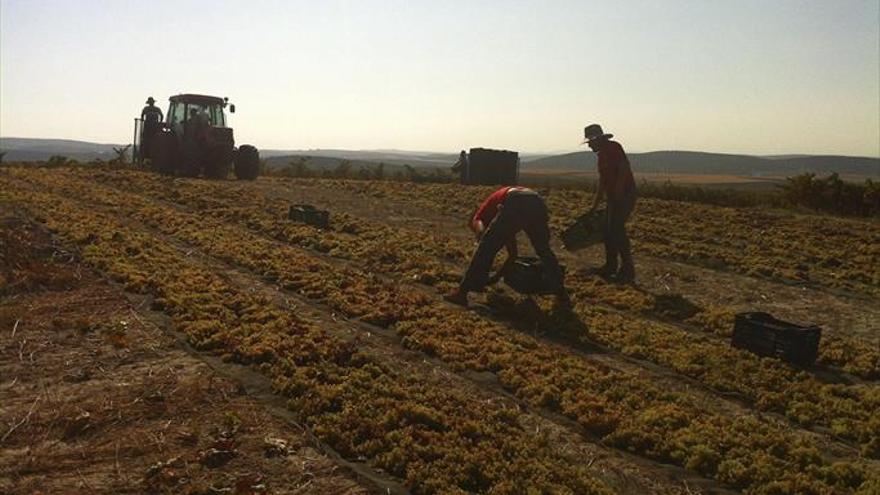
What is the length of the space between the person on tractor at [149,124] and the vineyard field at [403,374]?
1525 centimetres

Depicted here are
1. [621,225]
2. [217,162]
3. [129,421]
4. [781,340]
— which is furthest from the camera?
[217,162]

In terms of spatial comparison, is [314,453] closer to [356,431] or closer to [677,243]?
[356,431]

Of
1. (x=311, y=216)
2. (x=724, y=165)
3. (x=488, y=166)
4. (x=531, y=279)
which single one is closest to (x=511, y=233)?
(x=531, y=279)

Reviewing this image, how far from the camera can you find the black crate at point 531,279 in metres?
9.87

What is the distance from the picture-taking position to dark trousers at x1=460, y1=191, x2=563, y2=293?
957 centimetres

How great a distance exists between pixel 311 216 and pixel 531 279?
8070 mm

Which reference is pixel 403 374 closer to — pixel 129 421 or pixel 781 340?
pixel 129 421

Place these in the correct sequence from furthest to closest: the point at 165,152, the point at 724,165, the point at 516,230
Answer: the point at 724,165
the point at 165,152
the point at 516,230

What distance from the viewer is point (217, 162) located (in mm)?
27078

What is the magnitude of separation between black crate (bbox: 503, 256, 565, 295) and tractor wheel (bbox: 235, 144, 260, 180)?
64.0ft

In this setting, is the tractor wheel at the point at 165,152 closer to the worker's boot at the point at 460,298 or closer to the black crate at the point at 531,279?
the worker's boot at the point at 460,298

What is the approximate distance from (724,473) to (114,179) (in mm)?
23234

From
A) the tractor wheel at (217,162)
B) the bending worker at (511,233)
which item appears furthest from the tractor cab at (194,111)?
the bending worker at (511,233)

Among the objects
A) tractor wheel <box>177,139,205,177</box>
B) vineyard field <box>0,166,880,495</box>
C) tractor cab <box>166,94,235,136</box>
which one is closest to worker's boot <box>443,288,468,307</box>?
vineyard field <box>0,166,880,495</box>
